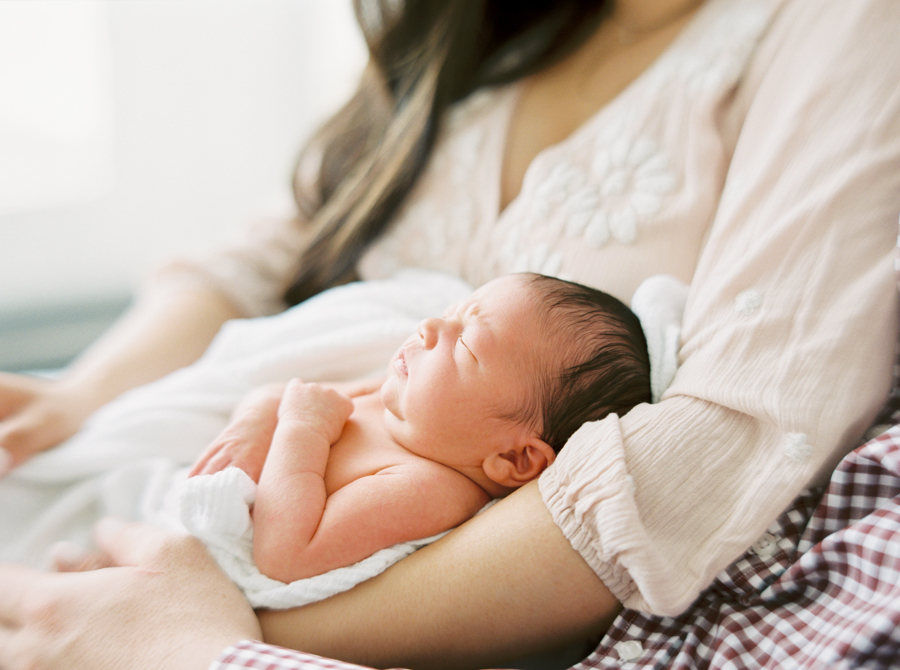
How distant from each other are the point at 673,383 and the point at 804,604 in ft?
0.86

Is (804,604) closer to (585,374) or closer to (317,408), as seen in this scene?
(585,374)

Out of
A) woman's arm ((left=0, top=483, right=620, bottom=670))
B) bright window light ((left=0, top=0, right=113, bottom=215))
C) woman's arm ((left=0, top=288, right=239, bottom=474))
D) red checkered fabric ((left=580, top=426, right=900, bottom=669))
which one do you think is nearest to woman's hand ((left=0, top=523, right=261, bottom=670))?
woman's arm ((left=0, top=483, right=620, bottom=670))

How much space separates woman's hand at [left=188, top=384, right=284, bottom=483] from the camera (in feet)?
2.72

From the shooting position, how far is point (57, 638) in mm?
711

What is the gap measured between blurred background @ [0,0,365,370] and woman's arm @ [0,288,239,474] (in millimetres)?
488

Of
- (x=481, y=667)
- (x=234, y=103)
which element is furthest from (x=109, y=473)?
(x=234, y=103)

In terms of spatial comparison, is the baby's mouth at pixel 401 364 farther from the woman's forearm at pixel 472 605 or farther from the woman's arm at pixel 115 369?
the woman's arm at pixel 115 369

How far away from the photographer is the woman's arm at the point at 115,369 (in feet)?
3.43

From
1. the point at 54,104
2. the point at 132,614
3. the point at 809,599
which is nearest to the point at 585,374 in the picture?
the point at 809,599

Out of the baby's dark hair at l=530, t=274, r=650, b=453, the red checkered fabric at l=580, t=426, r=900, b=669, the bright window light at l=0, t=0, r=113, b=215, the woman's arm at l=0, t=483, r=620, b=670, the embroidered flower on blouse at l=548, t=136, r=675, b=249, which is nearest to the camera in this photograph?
the red checkered fabric at l=580, t=426, r=900, b=669

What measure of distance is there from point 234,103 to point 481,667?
237 cm

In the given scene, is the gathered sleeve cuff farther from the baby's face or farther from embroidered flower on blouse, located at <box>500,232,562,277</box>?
embroidered flower on blouse, located at <box>500,232,562,277</box>

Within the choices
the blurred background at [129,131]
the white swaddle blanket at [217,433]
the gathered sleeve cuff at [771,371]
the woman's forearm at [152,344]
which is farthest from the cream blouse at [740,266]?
the blurred background at [129,131]

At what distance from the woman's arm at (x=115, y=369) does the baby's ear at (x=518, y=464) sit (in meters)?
0.73
